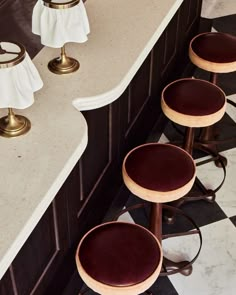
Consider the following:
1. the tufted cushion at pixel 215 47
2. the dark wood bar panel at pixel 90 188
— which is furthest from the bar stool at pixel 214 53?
the dark wood bar panel at pixel 90 188

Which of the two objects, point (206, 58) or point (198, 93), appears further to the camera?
point (206, 58)

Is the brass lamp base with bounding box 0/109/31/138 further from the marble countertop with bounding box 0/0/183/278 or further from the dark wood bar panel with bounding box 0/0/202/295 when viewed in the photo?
the dark wood bar panel with bounding box 0/0/202/295

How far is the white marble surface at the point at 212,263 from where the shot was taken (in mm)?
2742

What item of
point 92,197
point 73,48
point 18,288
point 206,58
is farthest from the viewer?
point 206,58

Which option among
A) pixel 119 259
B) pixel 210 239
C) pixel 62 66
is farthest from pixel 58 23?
pixel 210 239

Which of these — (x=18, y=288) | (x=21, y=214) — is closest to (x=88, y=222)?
(x=18, y=288)

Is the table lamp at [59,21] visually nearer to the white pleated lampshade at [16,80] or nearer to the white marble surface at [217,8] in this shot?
the white pleated lampshade at [16,80]

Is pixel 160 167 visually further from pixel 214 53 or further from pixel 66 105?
pixel 214 53

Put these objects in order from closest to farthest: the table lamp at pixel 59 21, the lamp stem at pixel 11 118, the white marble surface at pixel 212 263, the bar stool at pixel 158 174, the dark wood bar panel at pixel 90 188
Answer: the lamp stem at pixel 11 118 → the table lamp at pixel 59 21 → the dark wood bar panel at pixel 90 188 → the bar stool at pixel 158 174 → the white marble surface at pixel 212 263

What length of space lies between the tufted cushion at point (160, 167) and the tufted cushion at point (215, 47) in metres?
0.85

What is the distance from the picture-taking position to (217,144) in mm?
3572

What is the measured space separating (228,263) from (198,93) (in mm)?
839

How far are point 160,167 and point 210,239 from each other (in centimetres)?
75

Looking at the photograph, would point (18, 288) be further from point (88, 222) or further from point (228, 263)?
point (228, 263)
